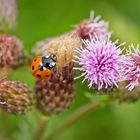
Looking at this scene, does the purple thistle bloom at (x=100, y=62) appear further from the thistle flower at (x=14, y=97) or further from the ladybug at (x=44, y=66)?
the thistle flower at (x=14, y=97)

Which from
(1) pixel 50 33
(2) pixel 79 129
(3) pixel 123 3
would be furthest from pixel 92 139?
(3) pixel 123 3

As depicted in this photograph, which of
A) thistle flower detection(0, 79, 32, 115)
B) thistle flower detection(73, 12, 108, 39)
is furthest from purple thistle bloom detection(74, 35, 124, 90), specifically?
thistle flower detection(0, 79, 32, 115)

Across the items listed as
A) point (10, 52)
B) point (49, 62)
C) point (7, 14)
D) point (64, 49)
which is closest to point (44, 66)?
point (49, 62)

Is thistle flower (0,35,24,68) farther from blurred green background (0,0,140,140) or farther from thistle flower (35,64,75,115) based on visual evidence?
blurred green background (0,0,140,140)

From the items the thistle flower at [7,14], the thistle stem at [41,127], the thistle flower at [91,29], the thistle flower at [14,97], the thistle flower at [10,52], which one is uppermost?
the thistle flower at [7,14]

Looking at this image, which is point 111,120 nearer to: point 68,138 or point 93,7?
point 68,138

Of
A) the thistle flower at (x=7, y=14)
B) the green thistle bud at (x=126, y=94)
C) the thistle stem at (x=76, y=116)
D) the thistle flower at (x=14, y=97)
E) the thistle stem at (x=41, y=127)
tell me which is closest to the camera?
the thistle flower at (x=14, y=97)

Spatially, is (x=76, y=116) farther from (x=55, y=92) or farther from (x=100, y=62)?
(x=100, y=62)

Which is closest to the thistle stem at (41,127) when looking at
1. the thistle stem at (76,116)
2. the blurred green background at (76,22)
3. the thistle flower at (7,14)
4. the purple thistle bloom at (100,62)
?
the thistle stem at (76,116)
